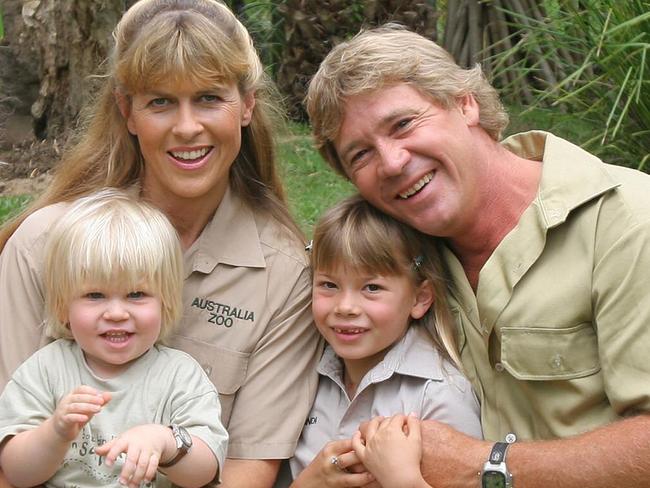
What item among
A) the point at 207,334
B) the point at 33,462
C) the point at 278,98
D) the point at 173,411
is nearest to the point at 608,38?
the point at 278,98

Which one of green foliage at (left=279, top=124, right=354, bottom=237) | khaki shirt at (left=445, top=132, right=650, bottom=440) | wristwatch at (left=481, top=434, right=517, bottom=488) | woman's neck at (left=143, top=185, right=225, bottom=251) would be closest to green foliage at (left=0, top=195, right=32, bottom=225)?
green foliage at (left=279, top=124, right=354, bottom=237)

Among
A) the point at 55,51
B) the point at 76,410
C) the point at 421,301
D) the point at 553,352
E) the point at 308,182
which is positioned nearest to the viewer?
the point at 76,410

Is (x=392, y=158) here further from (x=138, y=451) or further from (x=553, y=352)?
(x=138, y=451)

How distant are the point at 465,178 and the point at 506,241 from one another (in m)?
0.21

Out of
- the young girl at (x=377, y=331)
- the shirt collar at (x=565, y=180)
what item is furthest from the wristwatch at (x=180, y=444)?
the shirt collar at (x=565, y=180)

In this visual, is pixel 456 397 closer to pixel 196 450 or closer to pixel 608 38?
pixel 196 450

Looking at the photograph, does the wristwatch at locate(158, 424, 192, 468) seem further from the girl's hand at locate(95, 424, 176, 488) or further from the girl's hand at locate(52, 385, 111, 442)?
the girl's hand at locate(52, 385, 111, 442)

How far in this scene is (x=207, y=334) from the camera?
10.9 feet

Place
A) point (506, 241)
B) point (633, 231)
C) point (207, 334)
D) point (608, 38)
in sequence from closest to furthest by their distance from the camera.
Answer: point (633, 231)
point (506, 241)
point (207, 334)
point (608, 38)

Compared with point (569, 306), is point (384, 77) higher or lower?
higher

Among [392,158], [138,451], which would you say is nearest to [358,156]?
[392,158]

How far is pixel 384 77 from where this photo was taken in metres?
3.15

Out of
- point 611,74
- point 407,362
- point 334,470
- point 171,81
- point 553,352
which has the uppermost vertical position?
point 171,81

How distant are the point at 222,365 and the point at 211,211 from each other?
494 mm
